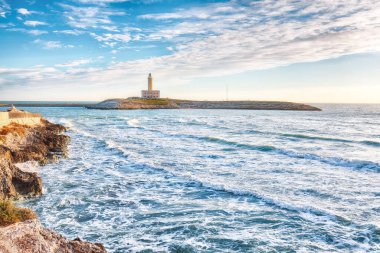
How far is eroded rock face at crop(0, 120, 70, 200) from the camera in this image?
11453 mm

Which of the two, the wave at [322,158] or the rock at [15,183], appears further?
the wave at [322,158]

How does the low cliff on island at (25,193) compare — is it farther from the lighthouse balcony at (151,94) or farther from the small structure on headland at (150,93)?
the lighthouse balcony at (151,94)

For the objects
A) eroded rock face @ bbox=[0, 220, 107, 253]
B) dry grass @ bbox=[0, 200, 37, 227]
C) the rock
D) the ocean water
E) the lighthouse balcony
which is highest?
the lighthouse balcony

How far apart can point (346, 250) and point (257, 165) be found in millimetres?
10494

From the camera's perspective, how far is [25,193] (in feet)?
39.3

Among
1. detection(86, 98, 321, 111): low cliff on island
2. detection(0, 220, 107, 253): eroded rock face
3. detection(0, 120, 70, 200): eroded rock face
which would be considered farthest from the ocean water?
detection(86, 98, 321, 111): low cliff on island

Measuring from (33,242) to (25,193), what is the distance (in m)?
8.05

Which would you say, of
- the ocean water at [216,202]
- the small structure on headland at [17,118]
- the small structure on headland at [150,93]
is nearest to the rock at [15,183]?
the ocean water at [216,202]

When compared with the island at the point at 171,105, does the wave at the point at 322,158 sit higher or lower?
lower

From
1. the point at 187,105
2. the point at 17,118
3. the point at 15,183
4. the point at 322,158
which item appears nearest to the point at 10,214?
the point at 15,183

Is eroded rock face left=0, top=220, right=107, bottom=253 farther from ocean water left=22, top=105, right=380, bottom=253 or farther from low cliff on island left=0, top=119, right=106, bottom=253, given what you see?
ocean water left=22, top=105, right=380, bottom=253

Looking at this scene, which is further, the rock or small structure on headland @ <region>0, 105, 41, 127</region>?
small structure on headland @ <region>0, 105, 41, 127</region>

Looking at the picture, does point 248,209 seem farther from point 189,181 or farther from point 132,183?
point 132,183

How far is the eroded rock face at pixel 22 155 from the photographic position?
11.5 metres
